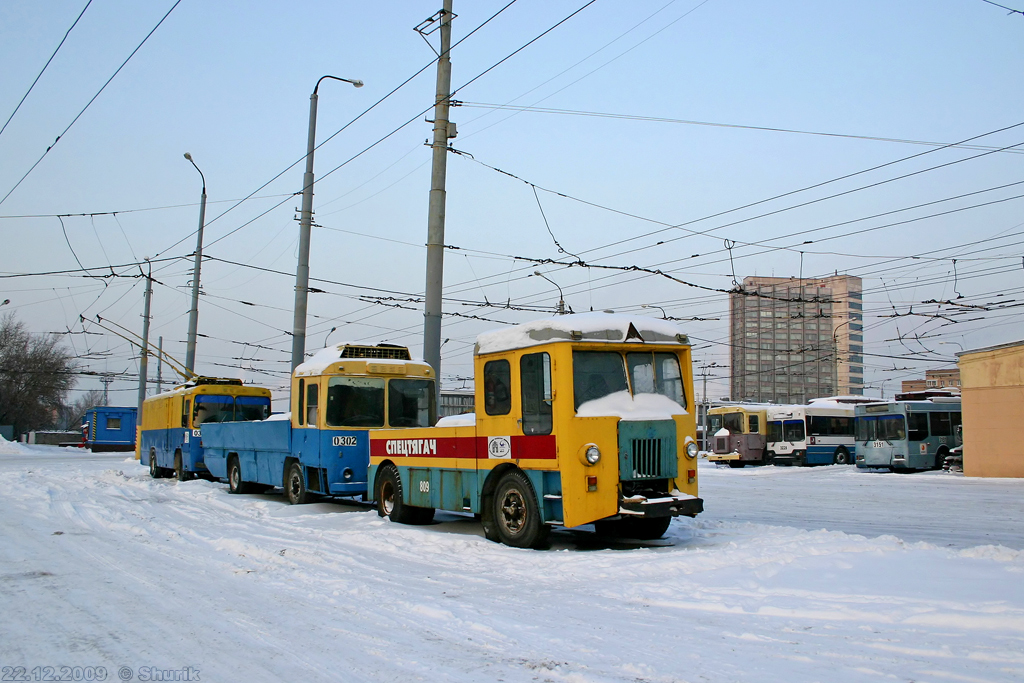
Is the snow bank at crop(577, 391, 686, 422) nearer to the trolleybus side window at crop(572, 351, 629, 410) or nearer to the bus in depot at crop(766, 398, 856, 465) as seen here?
the trolleybus side window at crop(572, 351, 629, 410)

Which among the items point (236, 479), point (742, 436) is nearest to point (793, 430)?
point (742, 436)

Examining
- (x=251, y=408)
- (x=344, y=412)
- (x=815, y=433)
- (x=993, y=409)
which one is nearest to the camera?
(x=344, y=412)

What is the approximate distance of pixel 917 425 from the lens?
32.4 metres

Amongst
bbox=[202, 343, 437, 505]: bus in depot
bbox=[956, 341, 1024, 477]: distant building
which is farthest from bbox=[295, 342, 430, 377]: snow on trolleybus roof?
bbox=[956, 341, 1024, 477]: distant building

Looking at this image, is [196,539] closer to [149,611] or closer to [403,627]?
[149,611]

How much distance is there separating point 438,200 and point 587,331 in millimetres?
7513

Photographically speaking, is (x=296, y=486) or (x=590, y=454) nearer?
(x=590, y=454)

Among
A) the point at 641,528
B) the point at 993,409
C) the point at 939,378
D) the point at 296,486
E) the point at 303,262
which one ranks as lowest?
the point at 641,528

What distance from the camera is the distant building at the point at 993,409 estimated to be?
27109 mm

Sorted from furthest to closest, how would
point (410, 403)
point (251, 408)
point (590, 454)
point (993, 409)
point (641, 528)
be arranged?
point (993, 409) → point (251, 408) → point (410, 403) → point (641, 528) → point (590, 454)

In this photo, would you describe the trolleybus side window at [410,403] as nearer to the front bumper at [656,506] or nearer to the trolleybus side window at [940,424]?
the front bumper at [656,506]

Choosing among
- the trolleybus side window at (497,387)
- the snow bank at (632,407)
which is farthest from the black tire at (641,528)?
the trolleybus side window at (497,387)

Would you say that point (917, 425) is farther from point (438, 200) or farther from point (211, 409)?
point (211, 409)

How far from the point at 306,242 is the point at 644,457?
13889 mm
